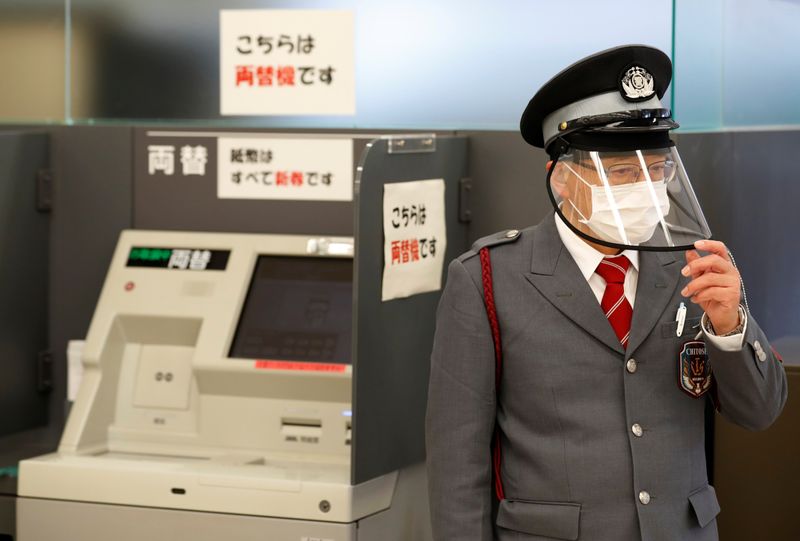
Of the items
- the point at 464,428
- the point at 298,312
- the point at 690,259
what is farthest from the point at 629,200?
the point at 298,312

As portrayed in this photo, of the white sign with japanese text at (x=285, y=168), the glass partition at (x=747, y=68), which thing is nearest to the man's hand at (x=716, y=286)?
the glass partition at (x=747, y=68)

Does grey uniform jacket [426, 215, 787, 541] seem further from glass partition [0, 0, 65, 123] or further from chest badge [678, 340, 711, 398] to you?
glass partition [0, 0, 65, 123]

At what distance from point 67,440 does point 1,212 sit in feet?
2.15

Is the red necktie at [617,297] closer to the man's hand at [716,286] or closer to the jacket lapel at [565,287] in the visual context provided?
the jacket lapel at [565,287]

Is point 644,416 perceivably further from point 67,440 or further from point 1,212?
point 1,212

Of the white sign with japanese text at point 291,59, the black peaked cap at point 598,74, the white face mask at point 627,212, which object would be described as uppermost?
the white sign with japanese text at point 291,59

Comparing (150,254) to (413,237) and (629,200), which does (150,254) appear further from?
(629,200)

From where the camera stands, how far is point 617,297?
6.64 feet

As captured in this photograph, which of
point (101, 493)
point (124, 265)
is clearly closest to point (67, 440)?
point (101, 493)

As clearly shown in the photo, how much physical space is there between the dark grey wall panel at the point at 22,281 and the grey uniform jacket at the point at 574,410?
5.37ft

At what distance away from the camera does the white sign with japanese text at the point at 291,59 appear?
3266 millimetres

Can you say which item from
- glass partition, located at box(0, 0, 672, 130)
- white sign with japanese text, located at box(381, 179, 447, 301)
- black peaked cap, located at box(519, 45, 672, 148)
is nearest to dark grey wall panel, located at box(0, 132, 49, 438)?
glass partition, located at box(0, 0, 672, 130)

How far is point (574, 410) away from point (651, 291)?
0.24 metres

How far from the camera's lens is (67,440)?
3.01 meters
